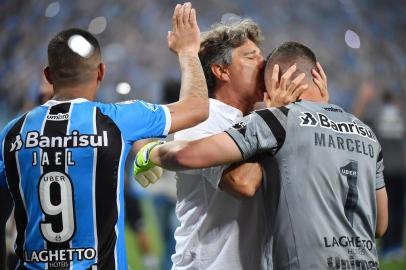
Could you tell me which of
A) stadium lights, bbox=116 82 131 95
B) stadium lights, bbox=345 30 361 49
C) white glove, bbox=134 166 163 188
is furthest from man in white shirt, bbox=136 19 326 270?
stadium lights, bbox=345 30 361 49

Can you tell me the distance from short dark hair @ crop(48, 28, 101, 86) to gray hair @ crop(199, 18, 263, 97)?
73cm

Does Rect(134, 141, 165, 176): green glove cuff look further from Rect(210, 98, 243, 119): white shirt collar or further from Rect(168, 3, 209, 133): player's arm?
Rect(210, 98, 243, 119): white shirt collar

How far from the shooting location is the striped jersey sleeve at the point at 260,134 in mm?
2033

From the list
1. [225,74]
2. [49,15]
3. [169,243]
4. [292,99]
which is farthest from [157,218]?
[292,99]

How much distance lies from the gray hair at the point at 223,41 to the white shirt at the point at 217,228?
1.32 feet

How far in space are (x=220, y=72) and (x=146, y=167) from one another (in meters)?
0.62

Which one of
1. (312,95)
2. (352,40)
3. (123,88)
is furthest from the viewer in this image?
(352,40)

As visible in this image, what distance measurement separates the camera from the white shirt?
2.37 meters

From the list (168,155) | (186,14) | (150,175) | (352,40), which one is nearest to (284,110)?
(168,155)

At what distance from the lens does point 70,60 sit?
6.97 ft

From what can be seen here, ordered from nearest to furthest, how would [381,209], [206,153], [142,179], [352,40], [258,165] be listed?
[206,153] → [258,165] → [381,209] → [142,179] → [352,40]

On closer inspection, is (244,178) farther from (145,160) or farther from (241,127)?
(145,160)

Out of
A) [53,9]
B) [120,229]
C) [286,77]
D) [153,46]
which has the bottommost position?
[120,229]

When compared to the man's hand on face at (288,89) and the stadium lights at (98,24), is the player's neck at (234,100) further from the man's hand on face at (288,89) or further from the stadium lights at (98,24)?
the stadium lights at (98,24)
